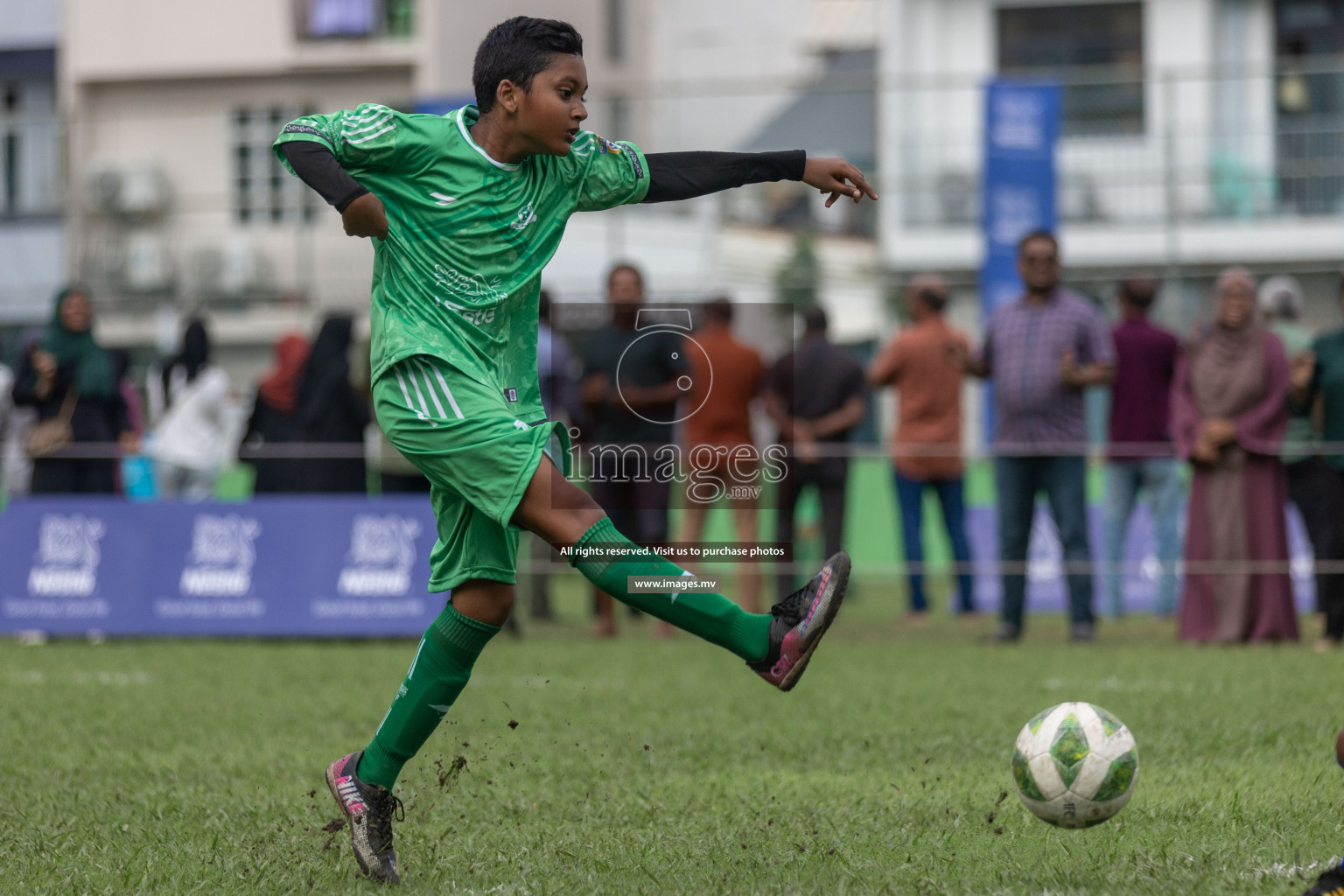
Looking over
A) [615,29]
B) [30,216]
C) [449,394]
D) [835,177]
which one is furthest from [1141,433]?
[615,29]

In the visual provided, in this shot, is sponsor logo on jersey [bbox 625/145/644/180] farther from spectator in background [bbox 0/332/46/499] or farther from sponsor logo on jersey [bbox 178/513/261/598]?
spectator in background [bbox 0/332/46/499]

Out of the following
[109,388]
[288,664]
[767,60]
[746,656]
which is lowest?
→ [288,664]

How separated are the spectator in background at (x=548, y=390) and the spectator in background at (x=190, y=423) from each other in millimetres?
2549

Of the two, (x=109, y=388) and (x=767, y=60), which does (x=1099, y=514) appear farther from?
(x=767, y=60)

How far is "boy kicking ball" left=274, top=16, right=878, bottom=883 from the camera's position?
4.29 metres

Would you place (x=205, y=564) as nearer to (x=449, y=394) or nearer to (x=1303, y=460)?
(x=1303, y=460)

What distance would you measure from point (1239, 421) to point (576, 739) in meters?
5.70

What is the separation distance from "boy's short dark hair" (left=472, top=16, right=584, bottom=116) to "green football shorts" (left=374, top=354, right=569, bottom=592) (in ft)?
2.41

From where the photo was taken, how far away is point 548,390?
39.3 feet

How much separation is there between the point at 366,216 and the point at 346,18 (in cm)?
3196

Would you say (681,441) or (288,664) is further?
(681,441)

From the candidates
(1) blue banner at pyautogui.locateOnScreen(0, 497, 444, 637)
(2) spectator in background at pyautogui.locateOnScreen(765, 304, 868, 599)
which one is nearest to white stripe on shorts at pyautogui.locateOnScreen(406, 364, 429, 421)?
(1) blue banner at pyautogui.locateOnScreen(0, 497, 444, 637)

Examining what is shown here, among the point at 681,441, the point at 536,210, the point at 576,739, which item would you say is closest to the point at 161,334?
the point at 681,441

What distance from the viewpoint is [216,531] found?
11.6m
